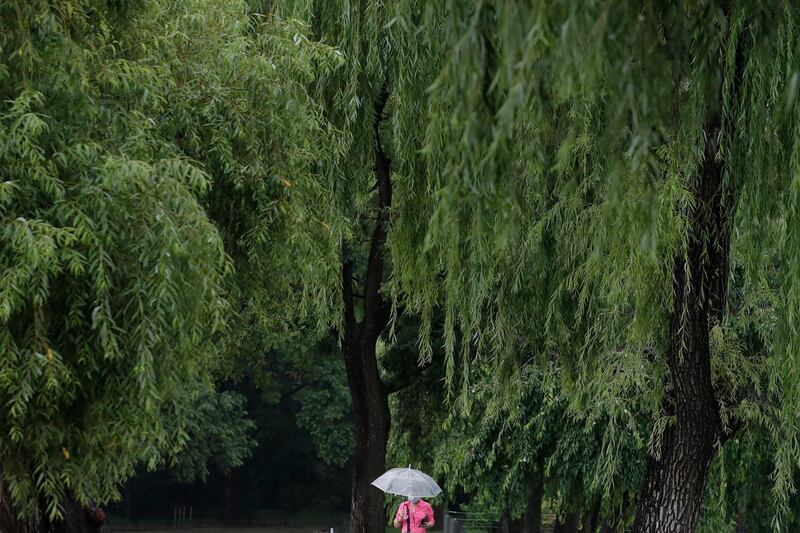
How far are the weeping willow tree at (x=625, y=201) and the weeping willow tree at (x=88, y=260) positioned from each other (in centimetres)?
179

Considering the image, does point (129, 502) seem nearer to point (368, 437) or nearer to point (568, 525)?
point (568, 525)

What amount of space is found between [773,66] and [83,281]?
4.65 m

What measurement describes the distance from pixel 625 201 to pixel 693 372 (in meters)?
3.00

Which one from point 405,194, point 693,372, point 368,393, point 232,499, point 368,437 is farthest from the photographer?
point 232,499

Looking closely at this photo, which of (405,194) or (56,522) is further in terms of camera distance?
(405,194)

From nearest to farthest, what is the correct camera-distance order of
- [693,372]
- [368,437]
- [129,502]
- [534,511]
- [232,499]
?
[693,372] < [368,437] < [534,511] < [129,502] < [232,499]

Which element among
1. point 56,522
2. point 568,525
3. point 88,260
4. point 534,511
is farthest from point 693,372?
point 568,525

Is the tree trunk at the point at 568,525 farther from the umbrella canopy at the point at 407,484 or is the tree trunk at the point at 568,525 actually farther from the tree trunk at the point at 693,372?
the tree trunk at the point at 693,372

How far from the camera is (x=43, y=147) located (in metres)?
8.17

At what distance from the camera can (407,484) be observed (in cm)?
1645

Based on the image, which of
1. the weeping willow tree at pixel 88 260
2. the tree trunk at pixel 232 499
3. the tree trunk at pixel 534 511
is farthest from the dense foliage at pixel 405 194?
the tree trunk at pixel 232 499

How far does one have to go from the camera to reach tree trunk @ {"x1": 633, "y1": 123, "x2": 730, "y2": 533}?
10070 millimetres

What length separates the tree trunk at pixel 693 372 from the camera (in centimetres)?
1007

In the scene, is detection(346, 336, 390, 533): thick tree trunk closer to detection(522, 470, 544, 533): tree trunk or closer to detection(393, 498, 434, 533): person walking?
detection(522, 470, 544, 533): tree trunk
